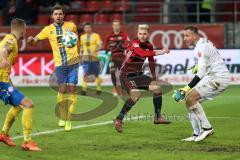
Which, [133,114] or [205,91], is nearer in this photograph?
[205,91]

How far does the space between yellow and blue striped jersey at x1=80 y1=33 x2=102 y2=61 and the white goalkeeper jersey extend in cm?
1032

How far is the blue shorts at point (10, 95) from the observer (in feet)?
35.1

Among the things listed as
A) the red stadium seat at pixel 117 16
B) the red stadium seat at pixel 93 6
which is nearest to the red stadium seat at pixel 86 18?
the red stadium seat at pixel 93 6

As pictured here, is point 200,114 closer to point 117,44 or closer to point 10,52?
point 10,52

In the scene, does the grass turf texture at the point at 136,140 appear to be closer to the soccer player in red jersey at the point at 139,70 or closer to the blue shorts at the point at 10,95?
the soccer player in red jersey at the point at 139,70

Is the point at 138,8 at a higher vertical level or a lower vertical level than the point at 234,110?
higher

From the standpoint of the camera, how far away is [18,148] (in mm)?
10992

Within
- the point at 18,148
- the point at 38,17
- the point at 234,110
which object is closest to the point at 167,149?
the point at 18,148

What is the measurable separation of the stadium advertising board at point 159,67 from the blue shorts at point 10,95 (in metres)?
12.1

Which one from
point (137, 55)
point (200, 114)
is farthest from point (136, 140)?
point (137, 55)

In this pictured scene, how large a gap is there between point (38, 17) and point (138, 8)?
171 inches

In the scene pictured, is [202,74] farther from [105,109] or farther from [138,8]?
[138,8]

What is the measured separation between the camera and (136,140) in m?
11.8

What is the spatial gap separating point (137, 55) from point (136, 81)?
546 millimetres
